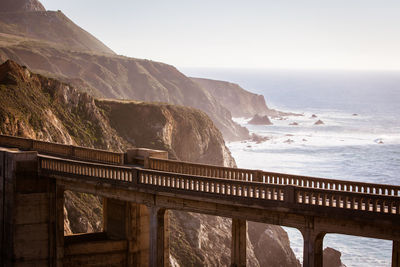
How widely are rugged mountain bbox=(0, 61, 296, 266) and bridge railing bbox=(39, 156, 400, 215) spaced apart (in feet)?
50.3

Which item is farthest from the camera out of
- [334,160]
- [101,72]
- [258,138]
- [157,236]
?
[258,138]

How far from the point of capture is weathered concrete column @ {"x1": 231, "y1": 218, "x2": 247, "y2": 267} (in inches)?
1017

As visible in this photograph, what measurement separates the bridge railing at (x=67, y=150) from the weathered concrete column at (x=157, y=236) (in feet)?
21.8

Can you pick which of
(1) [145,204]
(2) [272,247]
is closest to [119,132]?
(2) [272,247]

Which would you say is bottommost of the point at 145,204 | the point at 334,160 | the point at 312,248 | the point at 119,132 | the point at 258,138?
the point at 334,160

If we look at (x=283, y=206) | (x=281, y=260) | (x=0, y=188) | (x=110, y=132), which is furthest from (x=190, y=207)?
(x=281, y=260)

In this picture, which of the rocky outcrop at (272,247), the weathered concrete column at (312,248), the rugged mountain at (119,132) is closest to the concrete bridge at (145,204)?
the weathered concrete column at (312,248)

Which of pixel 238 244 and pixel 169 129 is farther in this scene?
pixel 169 129

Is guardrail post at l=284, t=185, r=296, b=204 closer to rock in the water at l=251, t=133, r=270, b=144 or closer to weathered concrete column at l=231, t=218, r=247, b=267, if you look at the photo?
weathered concrete column at l=231, t=218, r=247, b=267

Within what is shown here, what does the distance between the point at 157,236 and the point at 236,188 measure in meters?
4.66

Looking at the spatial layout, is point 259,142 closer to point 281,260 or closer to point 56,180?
point 281,260

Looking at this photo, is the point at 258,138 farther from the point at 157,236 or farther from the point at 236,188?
the point at 236,188

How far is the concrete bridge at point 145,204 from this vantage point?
22.4 meters

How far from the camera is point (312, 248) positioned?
22.5 m
